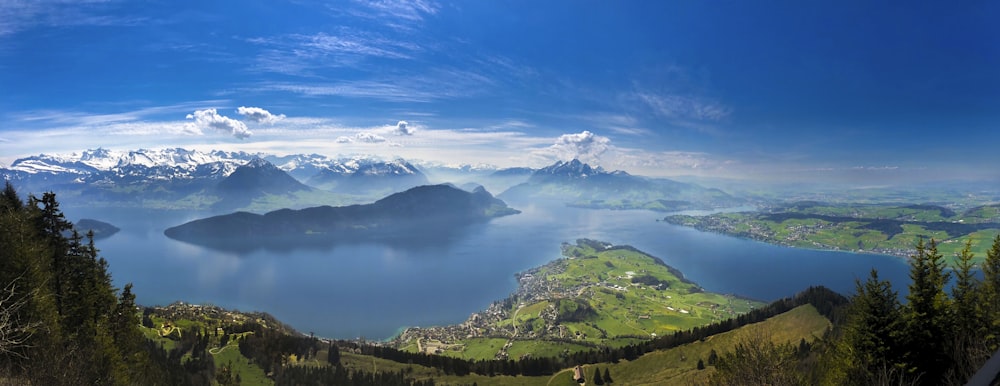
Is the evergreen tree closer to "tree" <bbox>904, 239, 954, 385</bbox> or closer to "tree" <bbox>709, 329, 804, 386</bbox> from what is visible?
"tree" <bbox>904, 239, 954, 385</bbox>

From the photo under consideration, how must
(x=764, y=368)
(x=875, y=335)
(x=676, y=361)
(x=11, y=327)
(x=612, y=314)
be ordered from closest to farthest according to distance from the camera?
(x=764, y=368) < (x=11, y=327) < (x=875, y=335) < (x=676, y=361) < (x=612, y=314)

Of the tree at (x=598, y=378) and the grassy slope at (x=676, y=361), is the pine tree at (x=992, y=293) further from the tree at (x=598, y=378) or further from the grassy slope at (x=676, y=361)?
the tree at (x=598, y=378)

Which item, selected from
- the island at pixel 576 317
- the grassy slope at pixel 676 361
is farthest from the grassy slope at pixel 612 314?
the grassy slope at pixel 676 361

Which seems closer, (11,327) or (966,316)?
(11,327)

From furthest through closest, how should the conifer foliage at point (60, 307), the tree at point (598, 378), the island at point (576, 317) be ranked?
the island at point (576, 317) → the tree at point (598, 378) → the conifer foliage at point (60, 307)

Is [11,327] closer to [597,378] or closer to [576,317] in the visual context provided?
[597,378]

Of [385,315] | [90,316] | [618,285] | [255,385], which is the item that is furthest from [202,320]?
[618,285]

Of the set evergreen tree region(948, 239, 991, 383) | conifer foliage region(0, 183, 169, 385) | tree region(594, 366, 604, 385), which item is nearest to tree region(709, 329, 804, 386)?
evergreen tree region(948, 239, 991, 383)

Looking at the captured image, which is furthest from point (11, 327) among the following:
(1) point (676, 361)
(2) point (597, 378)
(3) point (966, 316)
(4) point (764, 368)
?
(1) point (676, 361)

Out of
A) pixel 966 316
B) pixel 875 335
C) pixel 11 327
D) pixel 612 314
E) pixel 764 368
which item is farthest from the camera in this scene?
pixel 612 314

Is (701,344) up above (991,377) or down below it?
below

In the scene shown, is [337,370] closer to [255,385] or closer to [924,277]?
[255,385]
